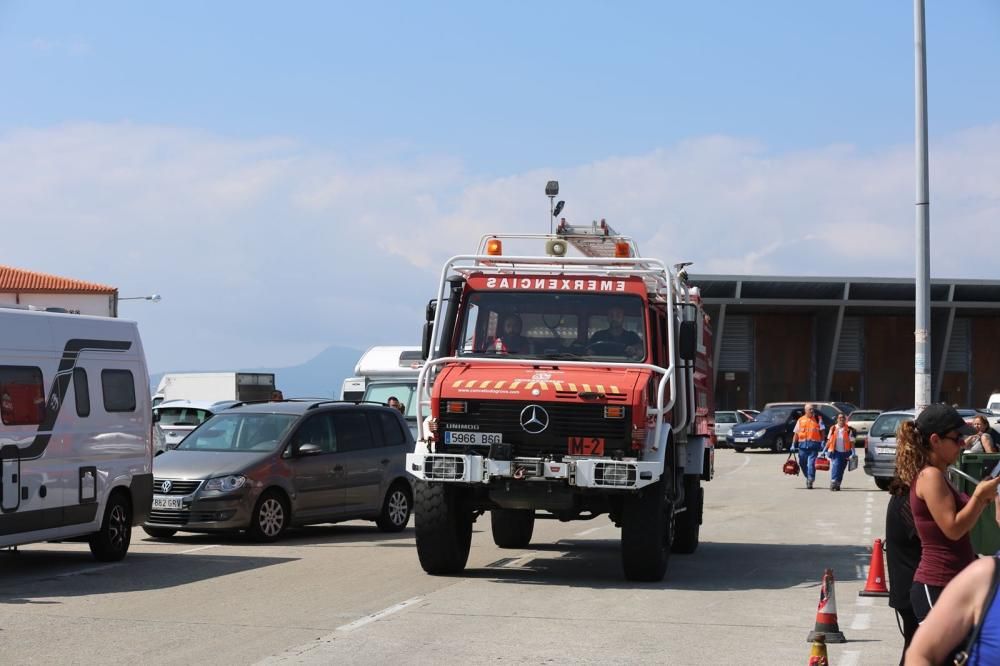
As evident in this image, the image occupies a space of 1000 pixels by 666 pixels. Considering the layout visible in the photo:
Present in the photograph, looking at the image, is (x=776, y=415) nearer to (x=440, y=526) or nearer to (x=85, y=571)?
(x=440, y=526)

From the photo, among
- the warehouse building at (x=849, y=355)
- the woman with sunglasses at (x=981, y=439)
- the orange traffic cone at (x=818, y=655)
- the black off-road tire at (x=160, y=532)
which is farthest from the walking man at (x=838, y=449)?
the warehouse building at (x=849, y=355)

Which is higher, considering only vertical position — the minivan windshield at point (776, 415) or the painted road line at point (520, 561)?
the minivan windshield at point (776, 415)

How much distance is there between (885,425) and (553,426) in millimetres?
19042

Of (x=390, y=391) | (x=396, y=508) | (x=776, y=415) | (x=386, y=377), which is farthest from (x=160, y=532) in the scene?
(x=776, y=415)

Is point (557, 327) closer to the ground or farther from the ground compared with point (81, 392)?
farther from the ground

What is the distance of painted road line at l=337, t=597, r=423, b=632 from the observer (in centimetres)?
1009

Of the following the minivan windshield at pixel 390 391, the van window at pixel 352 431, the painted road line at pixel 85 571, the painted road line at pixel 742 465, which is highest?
the minivan windshield at pixel 390 391

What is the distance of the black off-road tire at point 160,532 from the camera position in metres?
16.9

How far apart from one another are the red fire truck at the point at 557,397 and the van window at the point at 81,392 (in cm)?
348

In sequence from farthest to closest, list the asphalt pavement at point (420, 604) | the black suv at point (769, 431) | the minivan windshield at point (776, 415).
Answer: the minivan windshield at point (776, 415), the black suv at point (769, 431), the asphalt pavement at point (420, 604)

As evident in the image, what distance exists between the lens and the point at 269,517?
663 inches

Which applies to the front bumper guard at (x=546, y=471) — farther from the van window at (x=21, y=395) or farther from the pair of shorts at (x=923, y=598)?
the pair of shorts at (x=923, y=598)

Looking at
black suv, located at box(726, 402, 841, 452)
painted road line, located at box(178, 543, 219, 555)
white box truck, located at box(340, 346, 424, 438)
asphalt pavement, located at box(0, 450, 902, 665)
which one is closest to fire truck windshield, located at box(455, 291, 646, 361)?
asphalt pavement, located at box(0, 450, 902, 665)

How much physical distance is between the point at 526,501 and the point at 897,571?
6034 millimetres
